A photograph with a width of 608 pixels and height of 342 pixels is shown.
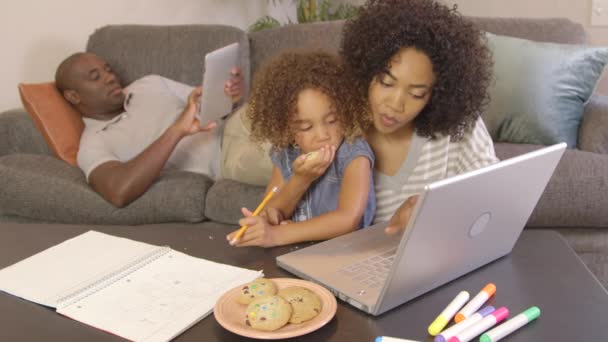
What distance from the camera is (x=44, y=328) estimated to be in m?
0.87

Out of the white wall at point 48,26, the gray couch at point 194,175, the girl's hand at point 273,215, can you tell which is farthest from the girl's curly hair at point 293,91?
the white wall at point 48,26

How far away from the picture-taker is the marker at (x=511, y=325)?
0.76 meters

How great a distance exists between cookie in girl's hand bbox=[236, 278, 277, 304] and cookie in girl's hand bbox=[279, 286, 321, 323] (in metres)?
0.02

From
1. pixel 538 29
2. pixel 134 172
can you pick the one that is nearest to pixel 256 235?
pixel 134 172

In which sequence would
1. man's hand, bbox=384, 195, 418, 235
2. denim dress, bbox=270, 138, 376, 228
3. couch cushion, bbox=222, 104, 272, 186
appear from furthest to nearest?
couch cushion, bbox=222, 104, 272, 186 < denim dress, bbox=270, 138, 376, 228 < man's hand, bbox=384, 195, 418, 235

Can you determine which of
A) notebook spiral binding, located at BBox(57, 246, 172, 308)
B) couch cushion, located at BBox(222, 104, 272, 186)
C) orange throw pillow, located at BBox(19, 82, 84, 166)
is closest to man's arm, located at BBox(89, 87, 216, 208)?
couch cushion, located at BBox(222, 104, 272, 186)

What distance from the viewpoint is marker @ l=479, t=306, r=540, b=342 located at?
761mm

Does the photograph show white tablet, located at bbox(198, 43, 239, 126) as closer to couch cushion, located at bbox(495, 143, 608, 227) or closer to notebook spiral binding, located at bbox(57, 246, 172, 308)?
notebook spiral binding, located at bbox(57, 246, 172, 308)

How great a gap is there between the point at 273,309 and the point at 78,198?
4.43 ft

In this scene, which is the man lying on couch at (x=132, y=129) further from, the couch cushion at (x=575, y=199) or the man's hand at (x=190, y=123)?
the couch cushion at (x=575, y=199)

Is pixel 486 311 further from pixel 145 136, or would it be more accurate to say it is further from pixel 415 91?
pixel 145 136

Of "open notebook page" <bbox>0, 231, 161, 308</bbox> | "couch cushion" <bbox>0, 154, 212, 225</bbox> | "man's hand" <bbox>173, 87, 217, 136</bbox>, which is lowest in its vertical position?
"couch cushion" <bbox>0, 154, 212, 225</bbox>

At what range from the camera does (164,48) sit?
8.16 ft

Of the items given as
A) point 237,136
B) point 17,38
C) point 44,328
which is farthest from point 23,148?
point 44,328
